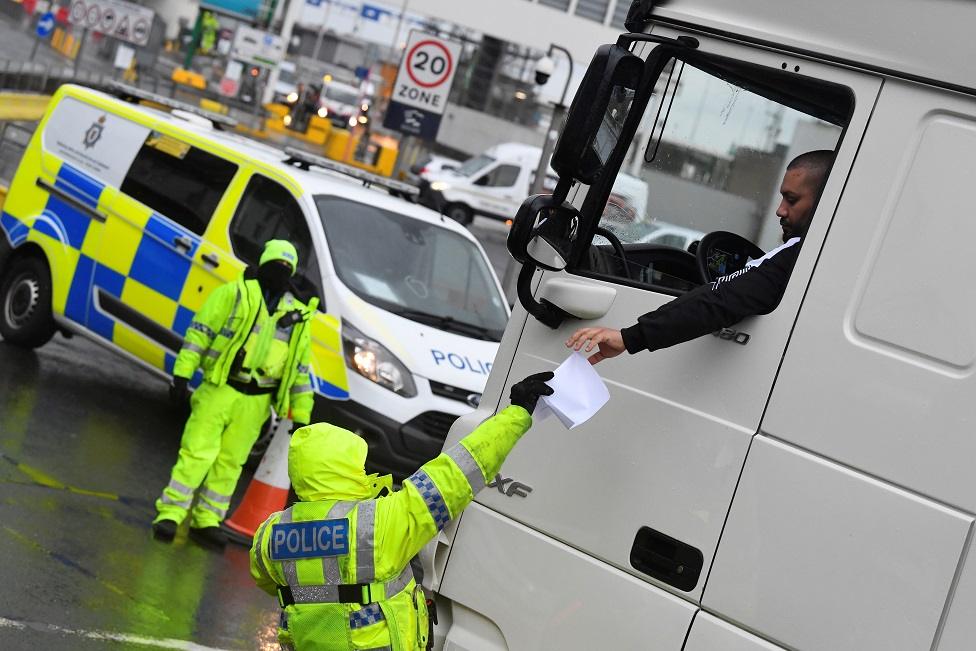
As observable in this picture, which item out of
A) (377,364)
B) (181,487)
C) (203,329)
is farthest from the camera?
(377,364)

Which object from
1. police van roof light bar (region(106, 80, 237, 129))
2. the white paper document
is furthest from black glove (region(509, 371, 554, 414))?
police van roof light bar (region(106, 80, 237, 129))

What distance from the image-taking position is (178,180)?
31.6 ft

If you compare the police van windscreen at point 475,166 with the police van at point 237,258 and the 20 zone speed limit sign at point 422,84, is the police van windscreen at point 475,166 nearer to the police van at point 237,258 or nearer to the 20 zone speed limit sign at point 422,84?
the 20 zone speed limit sign at point 422,84

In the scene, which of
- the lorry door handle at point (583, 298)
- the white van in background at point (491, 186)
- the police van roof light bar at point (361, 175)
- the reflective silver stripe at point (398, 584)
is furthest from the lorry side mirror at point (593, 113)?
the white van in background at point (491, 186)

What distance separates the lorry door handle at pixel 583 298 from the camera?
13.1 ft

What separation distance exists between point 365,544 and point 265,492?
13.7 feet

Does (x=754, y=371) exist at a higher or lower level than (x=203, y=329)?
higher

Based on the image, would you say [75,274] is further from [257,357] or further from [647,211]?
[647,211]

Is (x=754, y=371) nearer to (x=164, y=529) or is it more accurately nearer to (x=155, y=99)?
(x=164, y=529)

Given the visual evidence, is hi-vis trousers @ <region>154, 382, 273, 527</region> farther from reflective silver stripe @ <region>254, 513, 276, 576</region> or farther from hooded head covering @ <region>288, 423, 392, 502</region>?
hooded head covering @ <region>288, 423, 392, 502</region>

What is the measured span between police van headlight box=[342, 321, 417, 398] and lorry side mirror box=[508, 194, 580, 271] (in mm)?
4474

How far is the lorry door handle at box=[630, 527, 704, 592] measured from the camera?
3.67 metres

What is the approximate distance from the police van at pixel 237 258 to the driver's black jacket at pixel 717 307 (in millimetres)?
4745

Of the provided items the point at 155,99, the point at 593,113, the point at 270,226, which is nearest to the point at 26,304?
the point at 155,99
